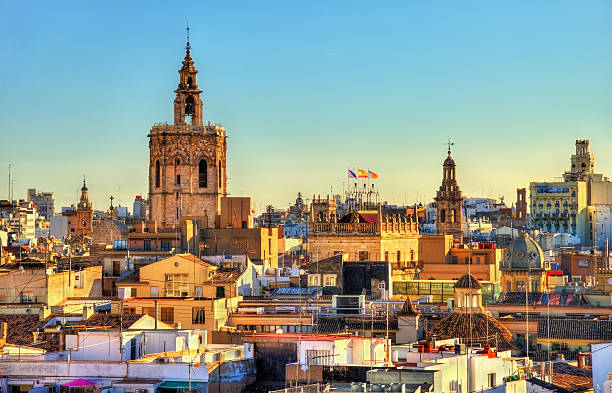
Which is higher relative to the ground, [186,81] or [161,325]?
[186,81]

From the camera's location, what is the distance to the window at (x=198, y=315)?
52562 mm

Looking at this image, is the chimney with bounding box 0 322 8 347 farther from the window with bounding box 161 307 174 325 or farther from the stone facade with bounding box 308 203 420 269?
the stone facade with bounding box 308 203 420 269

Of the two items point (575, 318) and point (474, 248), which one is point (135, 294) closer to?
point (575, 318)

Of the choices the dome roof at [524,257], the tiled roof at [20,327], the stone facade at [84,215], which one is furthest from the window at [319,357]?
the stone facade at [84,215]

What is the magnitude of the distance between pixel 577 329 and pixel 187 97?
136 ft

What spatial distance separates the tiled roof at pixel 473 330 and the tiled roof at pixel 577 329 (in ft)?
11.1

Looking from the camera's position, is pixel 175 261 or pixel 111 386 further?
pixel 175 261

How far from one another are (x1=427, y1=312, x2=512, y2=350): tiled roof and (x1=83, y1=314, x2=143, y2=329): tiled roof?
920cm

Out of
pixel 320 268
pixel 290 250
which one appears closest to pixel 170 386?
pixel 320 268

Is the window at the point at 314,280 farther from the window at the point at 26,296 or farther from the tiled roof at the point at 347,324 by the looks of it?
the window at the point at 26,296

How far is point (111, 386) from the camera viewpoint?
3600cm

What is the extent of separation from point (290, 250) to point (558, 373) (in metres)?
81.7

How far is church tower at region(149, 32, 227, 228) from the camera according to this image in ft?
306

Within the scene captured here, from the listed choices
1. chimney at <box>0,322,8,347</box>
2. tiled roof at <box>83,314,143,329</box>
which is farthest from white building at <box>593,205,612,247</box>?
chimney at <box>0,322,8,347</box>
